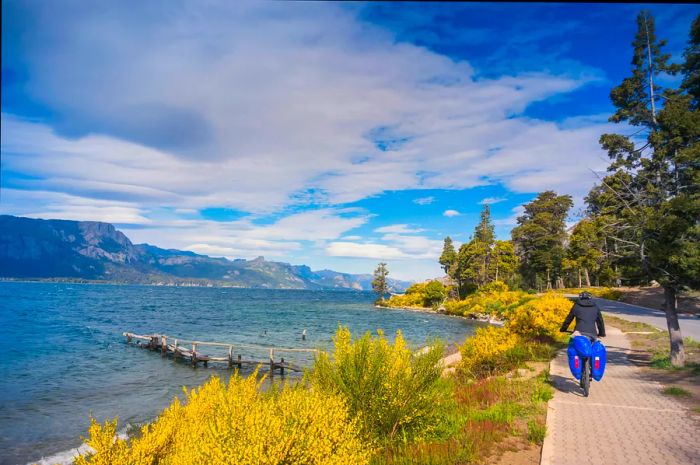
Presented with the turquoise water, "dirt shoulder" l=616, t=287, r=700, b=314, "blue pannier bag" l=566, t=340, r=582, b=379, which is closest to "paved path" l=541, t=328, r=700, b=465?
"blue pannier bag" l=566, t=340, r=582, b=379

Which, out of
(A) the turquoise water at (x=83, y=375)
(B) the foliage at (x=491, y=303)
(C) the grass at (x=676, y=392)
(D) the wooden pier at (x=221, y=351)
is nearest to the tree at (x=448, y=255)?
(B) the foliage at (x=491, y=303)

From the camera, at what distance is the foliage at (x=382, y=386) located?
6898 millimetres

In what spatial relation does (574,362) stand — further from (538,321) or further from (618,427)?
(538,321)

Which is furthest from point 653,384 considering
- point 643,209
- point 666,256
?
point 643,209

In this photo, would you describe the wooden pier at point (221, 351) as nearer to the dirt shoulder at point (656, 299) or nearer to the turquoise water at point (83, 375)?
the turquoise water at point (83, 375)

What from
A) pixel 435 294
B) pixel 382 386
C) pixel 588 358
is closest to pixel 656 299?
pixel 588 358

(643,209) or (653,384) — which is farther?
(643,209)

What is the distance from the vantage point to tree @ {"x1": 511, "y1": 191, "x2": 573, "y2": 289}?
6088 centimetres

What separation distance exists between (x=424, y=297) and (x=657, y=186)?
7037cm

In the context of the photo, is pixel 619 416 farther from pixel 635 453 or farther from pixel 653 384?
pixel 653 384

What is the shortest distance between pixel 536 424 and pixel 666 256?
687 cm

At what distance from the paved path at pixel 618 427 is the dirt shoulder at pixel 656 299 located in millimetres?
20220

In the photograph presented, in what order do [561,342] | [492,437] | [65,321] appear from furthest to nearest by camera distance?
[65,321], [561,342], [492,437]

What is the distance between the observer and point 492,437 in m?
6.71
